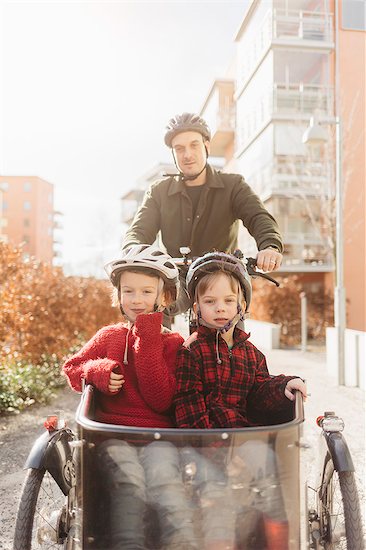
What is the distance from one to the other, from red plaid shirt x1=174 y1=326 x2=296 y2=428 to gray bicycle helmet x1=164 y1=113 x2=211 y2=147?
1.38 meters

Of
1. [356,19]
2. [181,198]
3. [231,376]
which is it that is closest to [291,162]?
[356,19]

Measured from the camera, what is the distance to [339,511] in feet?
7.64

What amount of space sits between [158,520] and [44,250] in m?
73.9

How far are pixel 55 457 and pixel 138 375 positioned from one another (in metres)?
0.47

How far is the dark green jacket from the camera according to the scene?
364 centimetres

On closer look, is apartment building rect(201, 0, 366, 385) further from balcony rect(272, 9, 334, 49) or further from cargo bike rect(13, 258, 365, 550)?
cargo bike rect(13, 258, 365, 550)

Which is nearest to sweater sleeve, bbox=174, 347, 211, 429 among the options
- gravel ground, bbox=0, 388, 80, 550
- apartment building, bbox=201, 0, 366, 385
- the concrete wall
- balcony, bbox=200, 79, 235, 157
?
gravel ground, bbox=0, 388, 80, 550

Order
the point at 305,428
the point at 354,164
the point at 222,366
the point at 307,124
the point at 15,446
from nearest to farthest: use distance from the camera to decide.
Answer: the point at 222,366, the point at 15,446, the point at 305,428, the point at 354,164, the point at 307,124

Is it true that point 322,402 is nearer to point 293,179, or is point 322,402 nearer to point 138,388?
point 138,388

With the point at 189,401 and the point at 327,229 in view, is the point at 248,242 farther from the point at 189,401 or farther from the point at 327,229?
the point at 189,401

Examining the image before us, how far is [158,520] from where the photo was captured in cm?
185

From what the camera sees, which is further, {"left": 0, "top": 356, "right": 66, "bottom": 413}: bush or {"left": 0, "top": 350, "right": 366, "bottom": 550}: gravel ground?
{"left": 0, "top": 356, "right": 66, "bottom": 413}: bush

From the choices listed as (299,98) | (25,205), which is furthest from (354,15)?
(25,205)

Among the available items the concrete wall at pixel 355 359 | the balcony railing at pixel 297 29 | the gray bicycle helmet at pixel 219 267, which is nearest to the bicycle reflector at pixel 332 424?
the gray bicycle helmet at pixel 219 267
